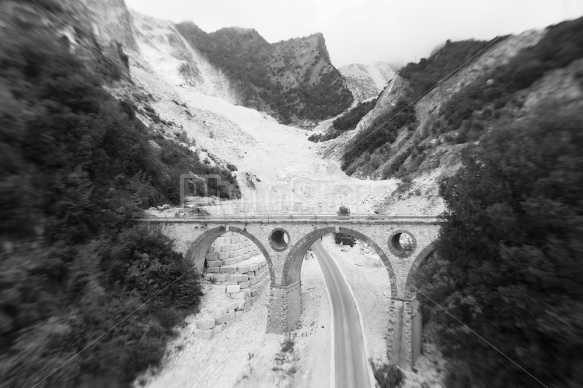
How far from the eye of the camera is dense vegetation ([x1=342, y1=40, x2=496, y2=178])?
4944cm

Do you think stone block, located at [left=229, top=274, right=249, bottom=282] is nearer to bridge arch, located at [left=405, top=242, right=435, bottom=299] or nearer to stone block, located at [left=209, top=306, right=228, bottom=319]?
stone block, located at [left=209, top=306, right=228, bottom=319]

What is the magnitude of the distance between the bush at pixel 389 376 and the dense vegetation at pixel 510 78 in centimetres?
2403

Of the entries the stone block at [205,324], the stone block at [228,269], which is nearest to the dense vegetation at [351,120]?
the stone block at [228,269]

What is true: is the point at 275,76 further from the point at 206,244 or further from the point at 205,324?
the point at 205,324

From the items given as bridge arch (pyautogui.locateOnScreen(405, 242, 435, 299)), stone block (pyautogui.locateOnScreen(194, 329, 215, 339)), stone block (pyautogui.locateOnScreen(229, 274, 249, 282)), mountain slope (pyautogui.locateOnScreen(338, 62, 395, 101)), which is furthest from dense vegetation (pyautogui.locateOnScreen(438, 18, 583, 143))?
mountain slope (pyautogui.locateOnScreen(338, 62, 395, 101))

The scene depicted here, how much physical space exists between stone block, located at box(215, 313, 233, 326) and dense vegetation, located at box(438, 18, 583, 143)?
97.2 ft

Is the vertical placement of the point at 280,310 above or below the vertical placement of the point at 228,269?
below

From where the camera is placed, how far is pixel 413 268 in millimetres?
17391

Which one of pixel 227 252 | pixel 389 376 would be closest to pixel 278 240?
pixel 227 252

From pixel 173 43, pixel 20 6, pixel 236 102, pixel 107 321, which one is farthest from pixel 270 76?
pixel 107 321

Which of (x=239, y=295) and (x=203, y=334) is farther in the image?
(x=239, y=295)

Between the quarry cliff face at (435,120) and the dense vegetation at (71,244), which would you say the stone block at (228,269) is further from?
the quarry cliff face at (435,120)

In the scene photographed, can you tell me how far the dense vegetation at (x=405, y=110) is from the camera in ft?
162

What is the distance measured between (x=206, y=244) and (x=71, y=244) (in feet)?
30.7
